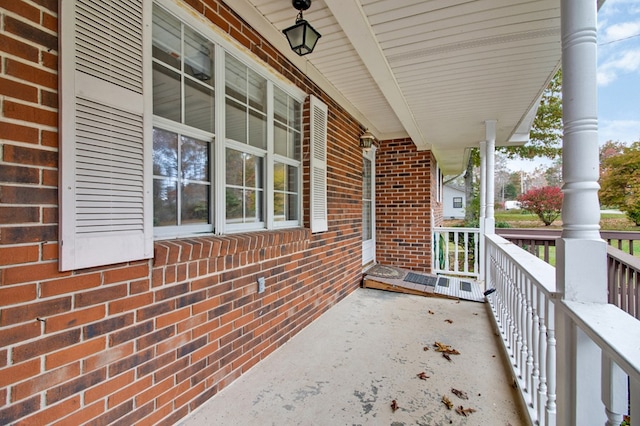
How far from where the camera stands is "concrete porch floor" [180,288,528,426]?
73.4 inches

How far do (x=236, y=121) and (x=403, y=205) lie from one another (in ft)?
13.9

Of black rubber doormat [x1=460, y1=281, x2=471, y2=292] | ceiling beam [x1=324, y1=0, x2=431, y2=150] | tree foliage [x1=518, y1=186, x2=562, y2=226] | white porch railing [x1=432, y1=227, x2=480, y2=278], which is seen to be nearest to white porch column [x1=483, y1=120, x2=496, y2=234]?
black rubber doormat [x1=460, y1=281, x2=471, y2=292]

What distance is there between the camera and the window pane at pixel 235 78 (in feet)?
7.58

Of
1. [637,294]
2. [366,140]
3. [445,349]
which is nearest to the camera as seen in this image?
[445,349]

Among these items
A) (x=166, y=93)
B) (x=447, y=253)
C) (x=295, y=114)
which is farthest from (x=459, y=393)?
(x=447, y=253)

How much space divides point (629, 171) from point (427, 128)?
473 cm

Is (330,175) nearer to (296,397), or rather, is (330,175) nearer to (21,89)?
(296,397)

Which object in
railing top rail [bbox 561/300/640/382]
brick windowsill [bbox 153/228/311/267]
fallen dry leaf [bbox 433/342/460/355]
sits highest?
brick windowsill [bbox 153/228/311/267]

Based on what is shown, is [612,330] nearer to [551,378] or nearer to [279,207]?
[551,378]

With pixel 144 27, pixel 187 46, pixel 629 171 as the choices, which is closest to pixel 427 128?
pixel 187 46

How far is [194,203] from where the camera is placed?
2.04 m

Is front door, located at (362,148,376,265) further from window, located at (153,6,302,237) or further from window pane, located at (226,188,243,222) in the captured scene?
window pane, located at (226,188,243,222)

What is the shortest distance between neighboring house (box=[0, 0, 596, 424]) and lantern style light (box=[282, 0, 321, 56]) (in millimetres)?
180

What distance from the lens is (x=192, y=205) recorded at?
6.63 feet
